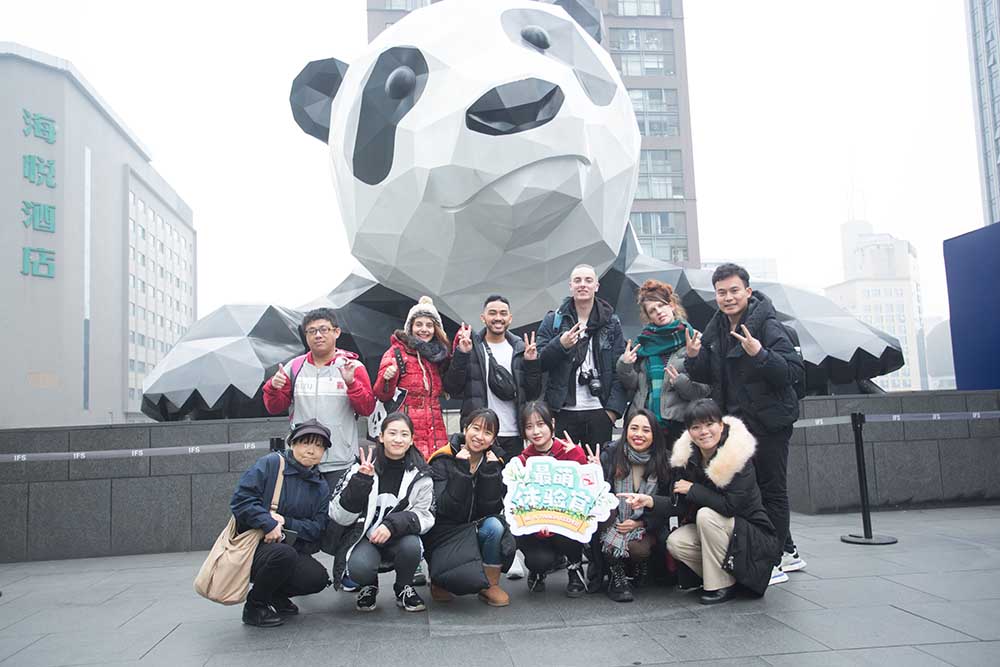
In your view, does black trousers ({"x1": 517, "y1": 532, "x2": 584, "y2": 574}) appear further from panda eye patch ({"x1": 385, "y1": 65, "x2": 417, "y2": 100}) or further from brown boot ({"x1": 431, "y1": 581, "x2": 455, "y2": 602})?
panda eye patch ({"x1": 385, "y1": 65, "x2": 417, "y2": 100})

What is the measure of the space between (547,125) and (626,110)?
128cm

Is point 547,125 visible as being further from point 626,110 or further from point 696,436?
point 696,436

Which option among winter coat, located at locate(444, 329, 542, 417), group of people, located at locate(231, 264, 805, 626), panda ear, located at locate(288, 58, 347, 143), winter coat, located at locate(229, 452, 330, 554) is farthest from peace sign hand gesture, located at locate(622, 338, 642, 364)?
panda ear, located at locate(288, 58, 347, 143)

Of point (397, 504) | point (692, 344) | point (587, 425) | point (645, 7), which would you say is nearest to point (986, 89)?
point (645, 7)

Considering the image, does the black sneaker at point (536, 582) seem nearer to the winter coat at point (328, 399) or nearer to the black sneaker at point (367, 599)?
the black sneaker at point (367, 599)

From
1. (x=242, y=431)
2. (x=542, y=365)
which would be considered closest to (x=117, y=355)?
(x=242, y=431)

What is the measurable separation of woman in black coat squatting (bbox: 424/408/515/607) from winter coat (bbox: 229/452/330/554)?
613 millimetres

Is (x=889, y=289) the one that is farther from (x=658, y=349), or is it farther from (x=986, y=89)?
(x=658, y=349)

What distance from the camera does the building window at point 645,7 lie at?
4466 cm

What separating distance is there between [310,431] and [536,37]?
12.6ft

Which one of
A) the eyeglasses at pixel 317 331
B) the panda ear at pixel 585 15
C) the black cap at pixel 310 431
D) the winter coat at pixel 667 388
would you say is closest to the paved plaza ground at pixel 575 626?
the black cap at pixel 310 431

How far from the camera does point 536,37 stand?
20.1ft

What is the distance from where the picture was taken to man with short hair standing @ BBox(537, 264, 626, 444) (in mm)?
4641

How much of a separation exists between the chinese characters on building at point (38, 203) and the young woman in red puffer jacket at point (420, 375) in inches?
1408
